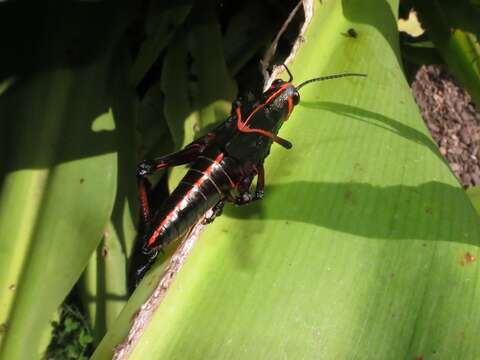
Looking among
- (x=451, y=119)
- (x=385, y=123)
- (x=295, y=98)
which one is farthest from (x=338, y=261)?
(x=451, y=119)

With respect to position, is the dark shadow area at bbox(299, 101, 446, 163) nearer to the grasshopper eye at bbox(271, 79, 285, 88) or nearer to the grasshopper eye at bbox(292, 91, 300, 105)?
the grasshopper eye at bbox(292, 91, 300, 105)

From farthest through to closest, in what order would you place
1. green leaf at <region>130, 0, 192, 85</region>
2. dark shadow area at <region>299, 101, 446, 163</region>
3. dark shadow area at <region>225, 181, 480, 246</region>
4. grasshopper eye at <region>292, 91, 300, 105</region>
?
green leaf at <region>130, 0, 192, 85</region> < grasshopper eye at <region>292, 91, 300, 105</region> < dark shadow area at <region>299, 101, 446, 163</region> < dark shadow area at <region>225, 181, 480, 246</region>

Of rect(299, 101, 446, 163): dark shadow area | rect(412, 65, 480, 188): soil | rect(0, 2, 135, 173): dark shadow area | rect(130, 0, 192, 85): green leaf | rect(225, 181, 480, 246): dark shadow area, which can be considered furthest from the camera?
rect(412, 65, 480, 188): soil

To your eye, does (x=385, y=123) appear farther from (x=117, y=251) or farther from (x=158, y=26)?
(x=117, y=251)

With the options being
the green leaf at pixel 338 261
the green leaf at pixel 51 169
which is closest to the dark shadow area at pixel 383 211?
the green leaf at pixel 338 261

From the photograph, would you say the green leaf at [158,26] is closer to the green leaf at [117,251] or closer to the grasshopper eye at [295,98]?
the green leaf at [117,251]

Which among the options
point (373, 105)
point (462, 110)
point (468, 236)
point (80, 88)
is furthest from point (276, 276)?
point (462, 110)

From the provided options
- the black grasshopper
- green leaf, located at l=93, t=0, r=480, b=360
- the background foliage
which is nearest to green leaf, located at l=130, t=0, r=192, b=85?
the background foliage
